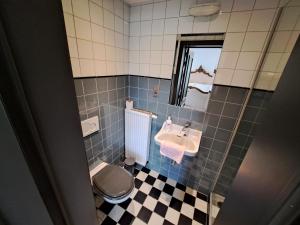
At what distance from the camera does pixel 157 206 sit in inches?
60.4

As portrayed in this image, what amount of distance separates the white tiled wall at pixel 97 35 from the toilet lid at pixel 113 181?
3.40 feet

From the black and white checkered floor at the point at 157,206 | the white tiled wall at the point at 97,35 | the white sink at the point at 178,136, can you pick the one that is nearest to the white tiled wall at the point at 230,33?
the white tiled wall at the point at 97,35

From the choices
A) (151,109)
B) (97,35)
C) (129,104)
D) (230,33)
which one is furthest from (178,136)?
(97,35)

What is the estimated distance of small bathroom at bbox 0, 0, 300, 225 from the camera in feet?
1.07

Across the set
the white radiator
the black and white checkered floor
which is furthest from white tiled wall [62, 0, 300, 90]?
the black and white checkered floor

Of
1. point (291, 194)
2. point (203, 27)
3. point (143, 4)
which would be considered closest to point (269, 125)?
point (291, 194)

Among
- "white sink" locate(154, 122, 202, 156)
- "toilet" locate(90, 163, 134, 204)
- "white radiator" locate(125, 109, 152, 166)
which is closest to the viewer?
"toilet" locate(90, 163, 134, 204)

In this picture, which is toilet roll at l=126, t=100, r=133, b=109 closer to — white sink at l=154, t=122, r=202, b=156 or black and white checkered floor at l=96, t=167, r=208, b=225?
white sink at l=154, t=122, r=202, b=156

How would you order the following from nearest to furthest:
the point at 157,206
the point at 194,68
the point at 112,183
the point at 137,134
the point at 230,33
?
the point at 230,33 < the point at 112,183 < the point at 157,206 < the point at 194,68 < the point at 137,134

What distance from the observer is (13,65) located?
0.27 metres

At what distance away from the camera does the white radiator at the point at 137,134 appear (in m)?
1.71

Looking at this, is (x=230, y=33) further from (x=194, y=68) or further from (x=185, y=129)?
(x=185, y=129)

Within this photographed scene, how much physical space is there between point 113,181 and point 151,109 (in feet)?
3.06

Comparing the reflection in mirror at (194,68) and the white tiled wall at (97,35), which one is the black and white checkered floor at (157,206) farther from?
the white tiled wall at (97,35)
